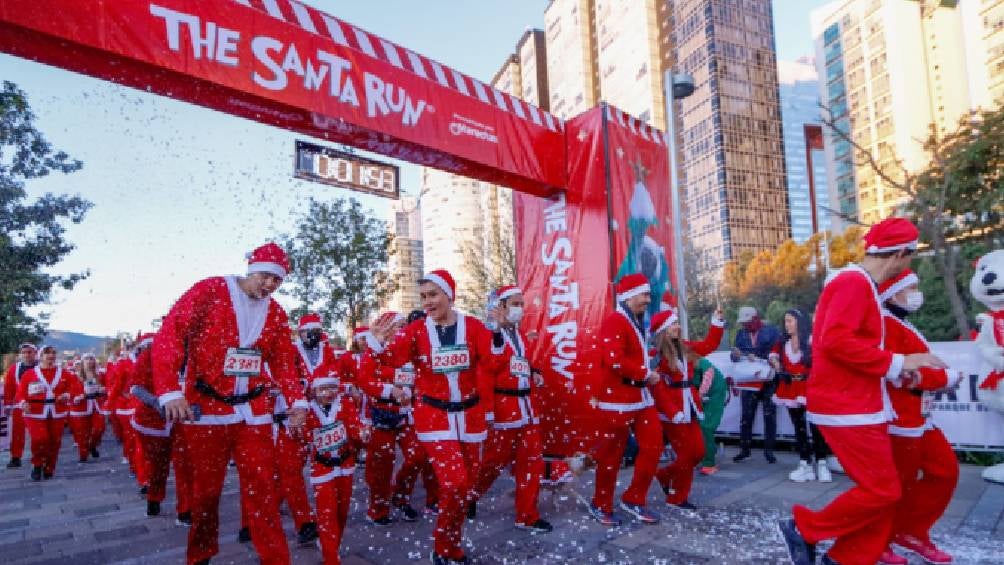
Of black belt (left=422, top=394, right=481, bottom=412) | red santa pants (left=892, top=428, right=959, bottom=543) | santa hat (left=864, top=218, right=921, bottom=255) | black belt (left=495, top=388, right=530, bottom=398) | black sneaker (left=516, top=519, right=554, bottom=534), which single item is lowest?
black sneaker (left=516, top=519, right=554, bottom=534)

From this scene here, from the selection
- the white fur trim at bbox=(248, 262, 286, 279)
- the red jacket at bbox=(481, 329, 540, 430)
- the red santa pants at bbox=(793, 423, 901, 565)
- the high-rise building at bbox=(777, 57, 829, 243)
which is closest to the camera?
the red santa pants at bbox=(793, 423, 901, 565)

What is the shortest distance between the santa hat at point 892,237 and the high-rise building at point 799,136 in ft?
462

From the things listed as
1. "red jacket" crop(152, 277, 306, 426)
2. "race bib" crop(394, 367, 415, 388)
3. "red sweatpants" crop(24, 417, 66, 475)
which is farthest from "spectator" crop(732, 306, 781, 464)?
"red sweatpants" crop(24, 417, 66, 475)

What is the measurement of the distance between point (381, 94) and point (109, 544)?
485 cm

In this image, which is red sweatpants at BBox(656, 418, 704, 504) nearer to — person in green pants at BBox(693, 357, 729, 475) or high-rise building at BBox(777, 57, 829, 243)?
person in green pants at BBox(693, 357, 729, 475)

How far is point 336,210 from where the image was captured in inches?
838

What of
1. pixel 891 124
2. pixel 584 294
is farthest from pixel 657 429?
pixel 891 124

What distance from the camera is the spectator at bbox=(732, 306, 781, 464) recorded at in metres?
8.42

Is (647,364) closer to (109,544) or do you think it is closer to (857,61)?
(109,544)

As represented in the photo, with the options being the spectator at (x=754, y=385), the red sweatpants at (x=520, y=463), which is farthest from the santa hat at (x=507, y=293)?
the spectator at (x=754, y=385)

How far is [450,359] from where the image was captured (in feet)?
15.5

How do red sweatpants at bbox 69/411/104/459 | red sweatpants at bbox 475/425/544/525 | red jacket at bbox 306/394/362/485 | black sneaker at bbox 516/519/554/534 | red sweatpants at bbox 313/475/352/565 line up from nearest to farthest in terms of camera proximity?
red sweatpants at bbox 313/475/352/565
red jacket at bbox 306/394/362/485
black sneaker at bbox 516/519/554/534
red sweatpants at bbox 475/425/544/525
red sweatpants at bbox 69/411/104/459

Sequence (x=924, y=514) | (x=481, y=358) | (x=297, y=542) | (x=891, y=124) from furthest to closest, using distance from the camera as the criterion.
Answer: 1. (x=891, y=124)
2. (x=297, y=542)
3. (x=481, y=358)
4. (x=924, y=514)

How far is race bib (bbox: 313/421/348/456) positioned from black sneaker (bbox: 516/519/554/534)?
170 centimetres
